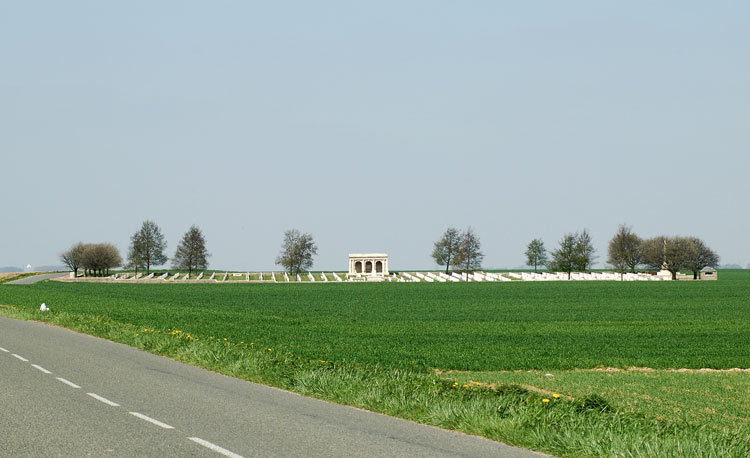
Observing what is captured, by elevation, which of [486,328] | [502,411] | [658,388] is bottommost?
[658,388]

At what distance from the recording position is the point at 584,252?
151 meters

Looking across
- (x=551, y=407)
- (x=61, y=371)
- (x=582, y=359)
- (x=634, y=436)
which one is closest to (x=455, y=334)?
(x=582, y=359)

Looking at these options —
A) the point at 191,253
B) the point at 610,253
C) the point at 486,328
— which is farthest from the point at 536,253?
the point at 486,328

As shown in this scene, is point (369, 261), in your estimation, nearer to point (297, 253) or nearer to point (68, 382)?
point (297, 253)

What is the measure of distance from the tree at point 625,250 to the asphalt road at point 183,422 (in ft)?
464

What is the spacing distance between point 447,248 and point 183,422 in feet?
491

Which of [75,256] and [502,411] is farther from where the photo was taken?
[75,256]

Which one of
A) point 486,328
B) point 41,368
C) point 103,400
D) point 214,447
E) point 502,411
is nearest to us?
point 214,447

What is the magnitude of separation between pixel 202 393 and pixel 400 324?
87.2ft

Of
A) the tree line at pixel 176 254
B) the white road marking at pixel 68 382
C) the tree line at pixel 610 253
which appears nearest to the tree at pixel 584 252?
the tree line at pixel 610 253

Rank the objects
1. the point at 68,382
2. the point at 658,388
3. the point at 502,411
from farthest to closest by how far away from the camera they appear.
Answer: the point at 658,388
the point at 68,382
the point at 502,411

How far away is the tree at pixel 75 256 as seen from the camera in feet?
529

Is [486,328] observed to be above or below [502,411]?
below

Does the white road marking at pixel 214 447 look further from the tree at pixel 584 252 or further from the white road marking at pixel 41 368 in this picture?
the tree at pixel 584 252
